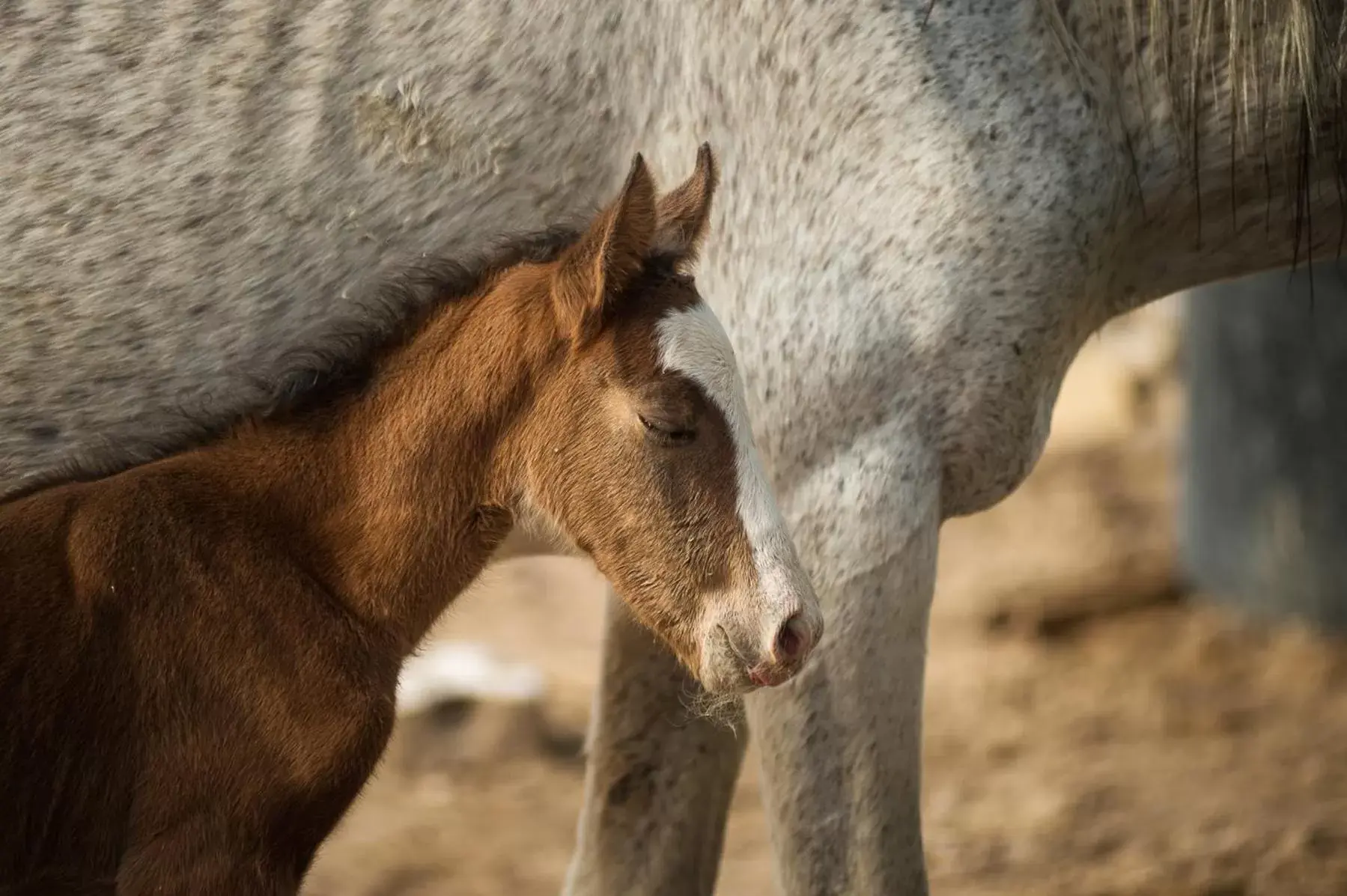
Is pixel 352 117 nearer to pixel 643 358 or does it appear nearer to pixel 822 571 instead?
pixel 643 358

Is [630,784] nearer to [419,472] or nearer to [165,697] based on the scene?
[419,472]

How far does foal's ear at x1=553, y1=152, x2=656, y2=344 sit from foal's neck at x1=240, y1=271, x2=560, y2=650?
0.13 metres

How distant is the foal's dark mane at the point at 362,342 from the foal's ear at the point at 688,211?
0.21 m

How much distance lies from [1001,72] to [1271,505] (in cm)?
425

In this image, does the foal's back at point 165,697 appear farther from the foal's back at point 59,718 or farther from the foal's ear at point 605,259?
the foal's ear at point 605,259

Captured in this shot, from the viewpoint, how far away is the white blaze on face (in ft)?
9.39

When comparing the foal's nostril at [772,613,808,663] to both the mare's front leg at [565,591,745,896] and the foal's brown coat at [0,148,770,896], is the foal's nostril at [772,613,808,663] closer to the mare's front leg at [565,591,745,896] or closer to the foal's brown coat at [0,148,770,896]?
the foal's brown coat at [0,148,770,896]

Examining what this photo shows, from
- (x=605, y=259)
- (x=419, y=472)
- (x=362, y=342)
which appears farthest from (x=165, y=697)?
(x=605, y=259)

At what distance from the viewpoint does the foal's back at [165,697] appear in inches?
114

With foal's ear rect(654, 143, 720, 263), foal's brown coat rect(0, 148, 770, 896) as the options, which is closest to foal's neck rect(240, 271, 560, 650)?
foal's brown coat rect(0, 148, 770, 896)

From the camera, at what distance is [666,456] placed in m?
2.93

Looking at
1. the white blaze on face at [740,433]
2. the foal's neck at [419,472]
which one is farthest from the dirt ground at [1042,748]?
the white blaze on face at [740,433]

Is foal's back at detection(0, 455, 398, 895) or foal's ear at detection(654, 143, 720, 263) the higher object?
foal's ear at detection(654, 143, 720, 263)

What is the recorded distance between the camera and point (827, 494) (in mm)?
3256
